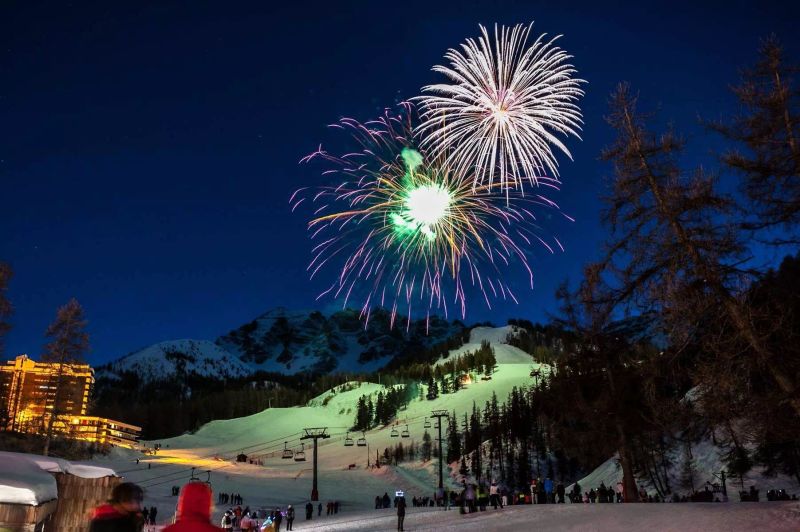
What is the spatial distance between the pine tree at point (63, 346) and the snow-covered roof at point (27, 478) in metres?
38.3

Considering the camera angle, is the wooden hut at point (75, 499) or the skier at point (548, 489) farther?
the skier at point (548, 489)

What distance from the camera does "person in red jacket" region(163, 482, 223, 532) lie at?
4039mm

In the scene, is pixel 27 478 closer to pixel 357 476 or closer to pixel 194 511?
pixel 194 511

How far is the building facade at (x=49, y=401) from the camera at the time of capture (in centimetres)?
4938

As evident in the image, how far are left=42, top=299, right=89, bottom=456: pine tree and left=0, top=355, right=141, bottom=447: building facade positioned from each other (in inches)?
3.9

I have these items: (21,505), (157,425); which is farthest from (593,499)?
(157,425)

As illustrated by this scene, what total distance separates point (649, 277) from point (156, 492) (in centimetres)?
5254

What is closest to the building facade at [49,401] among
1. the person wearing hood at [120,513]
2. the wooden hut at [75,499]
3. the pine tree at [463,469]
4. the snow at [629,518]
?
the snow at [629,518]

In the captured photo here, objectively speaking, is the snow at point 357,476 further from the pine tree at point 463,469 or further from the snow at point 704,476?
the pine tree at point 463,469

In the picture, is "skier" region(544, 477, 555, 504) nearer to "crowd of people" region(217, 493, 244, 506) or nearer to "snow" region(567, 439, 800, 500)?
"snow" region(567, 439, 800, 500)

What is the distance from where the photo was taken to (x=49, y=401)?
5341cm

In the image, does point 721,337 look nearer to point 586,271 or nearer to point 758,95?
point 586,271

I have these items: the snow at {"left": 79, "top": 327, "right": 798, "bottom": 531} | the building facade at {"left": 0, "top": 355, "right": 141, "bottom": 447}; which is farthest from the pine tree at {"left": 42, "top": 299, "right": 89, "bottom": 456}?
the snow at {"left": 79, "top": 327, "right": 798, "bottom": 531}

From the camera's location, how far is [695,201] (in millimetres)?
13945
